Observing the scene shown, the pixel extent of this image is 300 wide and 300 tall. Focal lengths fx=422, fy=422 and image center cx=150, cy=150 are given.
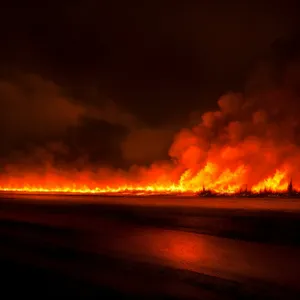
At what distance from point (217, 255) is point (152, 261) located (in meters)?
2.80

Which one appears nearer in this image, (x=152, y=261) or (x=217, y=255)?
(x=152, y=261)

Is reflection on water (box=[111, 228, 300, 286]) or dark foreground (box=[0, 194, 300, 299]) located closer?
dark foreground (box=[0, 194, 300, 299])

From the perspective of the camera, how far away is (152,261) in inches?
579

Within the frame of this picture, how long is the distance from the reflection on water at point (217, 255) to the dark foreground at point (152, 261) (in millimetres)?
29

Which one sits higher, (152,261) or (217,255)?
(217,255)

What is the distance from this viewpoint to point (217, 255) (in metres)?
16.0

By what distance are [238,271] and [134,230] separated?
38.7 ft

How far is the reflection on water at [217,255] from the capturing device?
1280 centimetres

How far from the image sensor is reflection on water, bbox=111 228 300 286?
12.8 m

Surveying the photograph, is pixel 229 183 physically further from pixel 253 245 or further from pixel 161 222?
pixel 253 245

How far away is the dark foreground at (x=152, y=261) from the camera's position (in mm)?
10352

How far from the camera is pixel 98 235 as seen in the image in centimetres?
2208

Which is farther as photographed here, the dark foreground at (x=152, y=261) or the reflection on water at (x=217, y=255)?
the reflection on water at (x=217, y=255)

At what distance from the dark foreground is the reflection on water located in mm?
29
